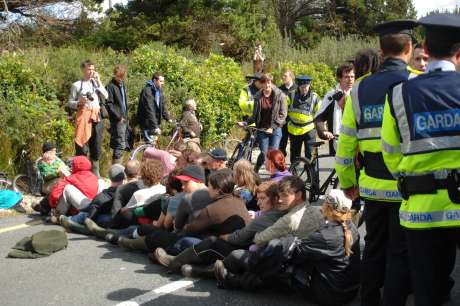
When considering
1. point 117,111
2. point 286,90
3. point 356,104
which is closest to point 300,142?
point 286,90

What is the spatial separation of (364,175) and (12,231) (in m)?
5.20

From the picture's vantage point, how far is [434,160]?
3.11m

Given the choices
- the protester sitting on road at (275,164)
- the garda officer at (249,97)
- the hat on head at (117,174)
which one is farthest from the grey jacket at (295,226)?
the garda officer at (249,97)

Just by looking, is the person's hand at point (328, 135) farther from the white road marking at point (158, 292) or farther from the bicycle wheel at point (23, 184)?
the bicycle wheel at point (23, 184)

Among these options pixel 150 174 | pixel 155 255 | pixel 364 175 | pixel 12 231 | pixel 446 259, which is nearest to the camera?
pixel 446 259

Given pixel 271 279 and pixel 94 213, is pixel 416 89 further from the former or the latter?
pixel 94 213

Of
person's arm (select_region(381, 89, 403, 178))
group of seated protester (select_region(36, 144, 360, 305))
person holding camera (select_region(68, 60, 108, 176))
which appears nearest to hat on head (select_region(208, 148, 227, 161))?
group of seated protester (select_region(36, 144, 360, 305))

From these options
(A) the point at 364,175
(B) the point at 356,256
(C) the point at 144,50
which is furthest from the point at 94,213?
(C) the point at 144,50

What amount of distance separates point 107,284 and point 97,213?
202cm

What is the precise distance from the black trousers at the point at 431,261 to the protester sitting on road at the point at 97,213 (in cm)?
480

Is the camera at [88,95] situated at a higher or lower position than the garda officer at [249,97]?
higher

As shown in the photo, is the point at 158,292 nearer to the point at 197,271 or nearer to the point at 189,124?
the point at 197,271

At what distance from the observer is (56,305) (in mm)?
5090

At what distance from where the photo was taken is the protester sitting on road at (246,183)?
6820 millimetres
